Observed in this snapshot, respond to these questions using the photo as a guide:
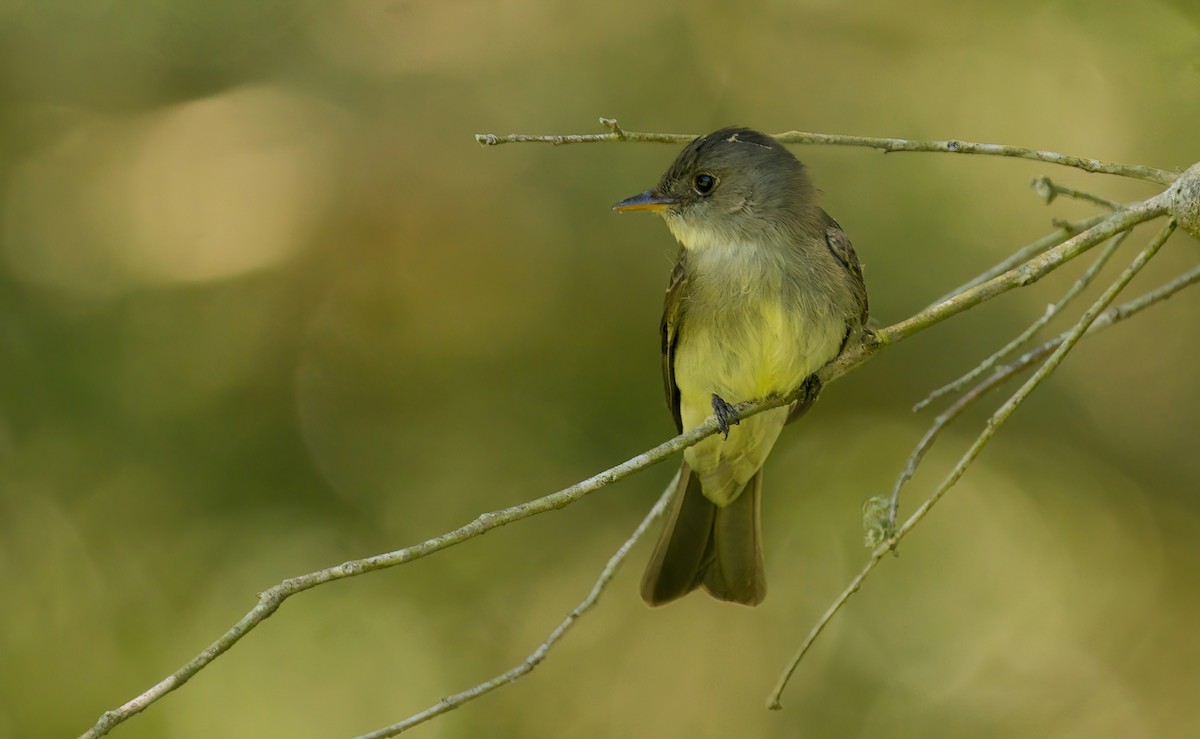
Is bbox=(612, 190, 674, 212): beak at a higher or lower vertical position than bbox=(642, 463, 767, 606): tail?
higher

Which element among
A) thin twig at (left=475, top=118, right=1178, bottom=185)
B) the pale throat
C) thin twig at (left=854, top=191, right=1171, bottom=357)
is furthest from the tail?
thin twig at (left=475, top=118, right=1178, bottom=185)

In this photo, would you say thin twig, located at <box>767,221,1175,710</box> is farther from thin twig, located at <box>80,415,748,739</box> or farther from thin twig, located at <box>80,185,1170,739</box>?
thin twig, located at <box>80,415,748,739</box>

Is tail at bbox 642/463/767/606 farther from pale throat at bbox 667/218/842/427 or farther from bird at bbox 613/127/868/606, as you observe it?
pale throat at bbox 667/218/842/427

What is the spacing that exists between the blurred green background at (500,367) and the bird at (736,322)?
1.09 metres

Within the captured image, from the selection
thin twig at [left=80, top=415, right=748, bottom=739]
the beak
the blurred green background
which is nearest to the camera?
thin twig at [left=80, top=415, right=748, bottom=739]

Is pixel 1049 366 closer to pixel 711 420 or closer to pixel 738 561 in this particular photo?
pixel 711 420

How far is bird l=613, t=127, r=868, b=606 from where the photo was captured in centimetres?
372

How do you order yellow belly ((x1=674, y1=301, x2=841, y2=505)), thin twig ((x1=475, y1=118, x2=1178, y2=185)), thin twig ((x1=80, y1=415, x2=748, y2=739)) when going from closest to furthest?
thin twig ((x1=80, y1=415, x2=748, y2=739)), thin twig ((x1=475, y1=118, x2=1178, y2=185)), yellow belly ((x1=674, y1=301, x2=841, y2=505))

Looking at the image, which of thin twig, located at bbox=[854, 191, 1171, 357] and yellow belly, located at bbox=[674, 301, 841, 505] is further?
yellow belly, located at bbox=[674, 301, 841, 505]

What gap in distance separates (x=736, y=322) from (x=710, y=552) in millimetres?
1017

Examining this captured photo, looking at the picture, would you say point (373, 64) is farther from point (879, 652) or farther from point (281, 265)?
point (879, 652)

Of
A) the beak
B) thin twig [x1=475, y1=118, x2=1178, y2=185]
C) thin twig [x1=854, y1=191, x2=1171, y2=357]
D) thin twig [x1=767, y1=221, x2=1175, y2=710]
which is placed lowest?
thin twig [x1=767, y1=221, x2=1175, y2=710]

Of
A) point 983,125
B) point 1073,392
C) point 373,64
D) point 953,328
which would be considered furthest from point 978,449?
point 373,64

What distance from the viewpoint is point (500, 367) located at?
5758 mm
